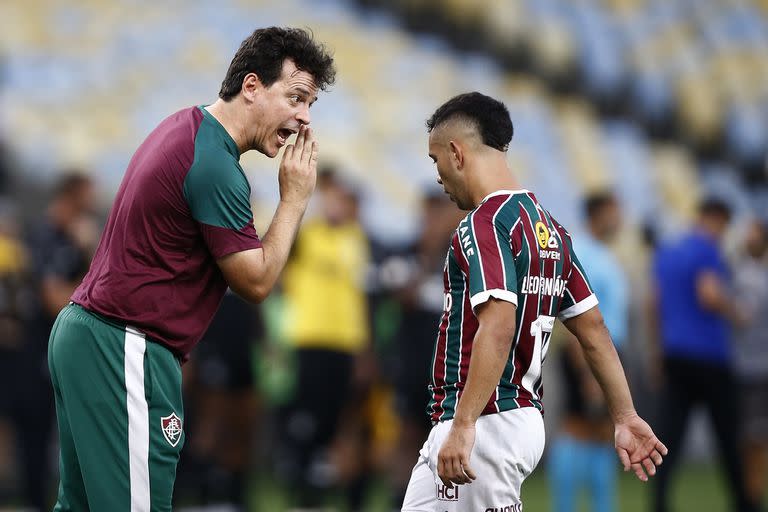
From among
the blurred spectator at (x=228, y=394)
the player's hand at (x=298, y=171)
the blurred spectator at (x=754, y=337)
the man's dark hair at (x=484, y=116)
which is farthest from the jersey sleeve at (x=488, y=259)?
the blurred spectator at (x=754, y=337)

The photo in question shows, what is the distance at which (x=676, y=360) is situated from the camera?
7621 mm

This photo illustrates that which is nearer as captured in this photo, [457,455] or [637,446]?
[457,455]

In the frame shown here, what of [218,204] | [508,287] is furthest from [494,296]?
[218,204]

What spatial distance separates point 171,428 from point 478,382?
0.88m

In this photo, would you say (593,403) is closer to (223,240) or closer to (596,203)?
(596,203)

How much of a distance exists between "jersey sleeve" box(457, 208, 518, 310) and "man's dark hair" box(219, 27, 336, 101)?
672 millimetres

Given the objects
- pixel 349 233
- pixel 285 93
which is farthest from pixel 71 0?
pixel 285 93

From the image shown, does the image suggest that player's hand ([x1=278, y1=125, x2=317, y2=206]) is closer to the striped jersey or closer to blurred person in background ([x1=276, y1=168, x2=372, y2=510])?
the striped jersey

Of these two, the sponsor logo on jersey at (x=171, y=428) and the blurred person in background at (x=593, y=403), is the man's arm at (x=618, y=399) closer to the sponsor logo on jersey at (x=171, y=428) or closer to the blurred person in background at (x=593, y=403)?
the sponsor logo on jersey at (x=171, y=428)

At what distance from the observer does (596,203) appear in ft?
23.7

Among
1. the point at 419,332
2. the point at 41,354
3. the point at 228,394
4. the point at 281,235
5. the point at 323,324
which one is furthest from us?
the point at 228,394

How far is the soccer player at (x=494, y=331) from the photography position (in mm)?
3398

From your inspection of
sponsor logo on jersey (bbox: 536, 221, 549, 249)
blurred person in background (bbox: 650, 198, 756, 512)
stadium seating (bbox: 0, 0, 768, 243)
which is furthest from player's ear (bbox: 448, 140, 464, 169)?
stadium seating (bbox: 0, 0, 768, 243)

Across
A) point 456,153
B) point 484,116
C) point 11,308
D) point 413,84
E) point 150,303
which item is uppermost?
point 413,84
